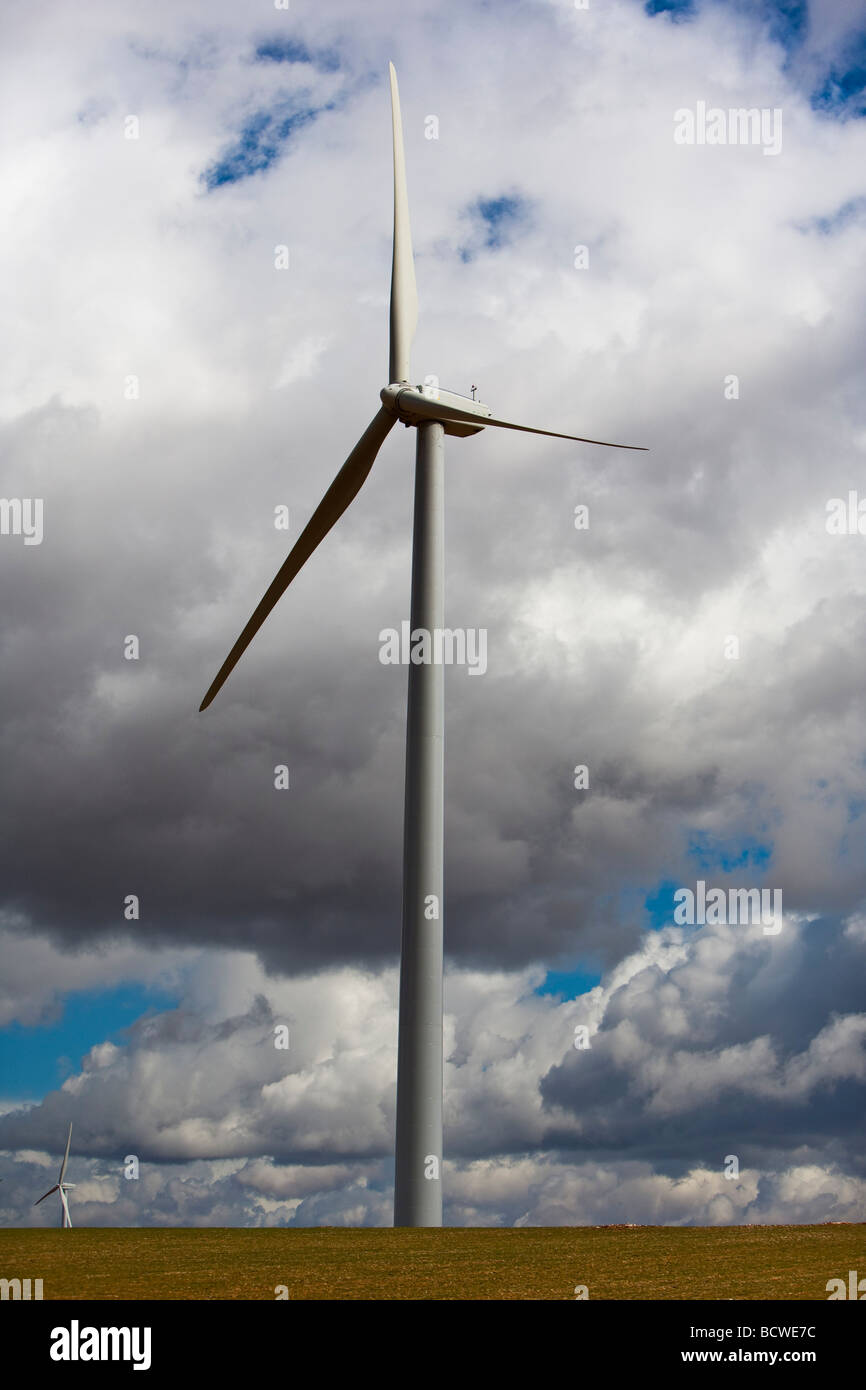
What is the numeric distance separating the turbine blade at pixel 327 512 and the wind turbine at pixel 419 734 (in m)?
0.04

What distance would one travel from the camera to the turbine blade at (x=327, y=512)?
155ft

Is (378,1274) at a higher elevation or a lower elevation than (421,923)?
lower

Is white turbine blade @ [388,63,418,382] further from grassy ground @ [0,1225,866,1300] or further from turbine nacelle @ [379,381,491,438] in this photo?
grassy ground @ [0,1225,866,1300]

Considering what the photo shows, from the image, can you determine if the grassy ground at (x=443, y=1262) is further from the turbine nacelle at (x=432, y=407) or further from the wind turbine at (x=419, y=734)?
the turbine nacelle at (x=432, y=407)

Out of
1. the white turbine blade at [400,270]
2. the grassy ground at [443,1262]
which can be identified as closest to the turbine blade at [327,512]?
the white turbine blade at [400,270]

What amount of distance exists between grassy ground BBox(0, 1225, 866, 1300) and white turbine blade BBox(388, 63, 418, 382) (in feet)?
103

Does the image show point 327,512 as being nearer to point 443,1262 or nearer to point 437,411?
point 437,411

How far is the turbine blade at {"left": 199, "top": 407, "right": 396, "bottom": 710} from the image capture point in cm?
4738

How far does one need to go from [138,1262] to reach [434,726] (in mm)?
18610

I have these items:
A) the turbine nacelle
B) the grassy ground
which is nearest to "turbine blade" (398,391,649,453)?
the turbine nacelle
